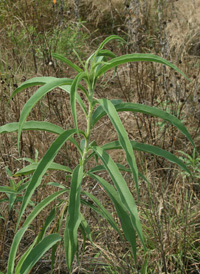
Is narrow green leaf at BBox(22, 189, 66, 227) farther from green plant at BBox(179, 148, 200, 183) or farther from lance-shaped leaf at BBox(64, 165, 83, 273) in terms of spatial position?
green plant at BBox(179, 148, 200, 183)

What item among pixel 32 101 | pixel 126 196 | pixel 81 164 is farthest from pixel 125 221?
pixel 32 101

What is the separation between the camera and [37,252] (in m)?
1.41

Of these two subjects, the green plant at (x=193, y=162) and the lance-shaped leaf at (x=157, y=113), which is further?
the green plant at (x=193, y=162)

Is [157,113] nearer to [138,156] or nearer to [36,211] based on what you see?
[36,211]

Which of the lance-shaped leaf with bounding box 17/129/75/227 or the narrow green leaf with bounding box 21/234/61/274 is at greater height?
the lance-shaped leaf with bounding box 17/129/75/227

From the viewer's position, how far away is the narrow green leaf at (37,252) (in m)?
1.39

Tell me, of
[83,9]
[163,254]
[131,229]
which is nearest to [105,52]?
[131,229]

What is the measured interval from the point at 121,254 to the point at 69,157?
0.90m

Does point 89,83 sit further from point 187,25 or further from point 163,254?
point 187,25

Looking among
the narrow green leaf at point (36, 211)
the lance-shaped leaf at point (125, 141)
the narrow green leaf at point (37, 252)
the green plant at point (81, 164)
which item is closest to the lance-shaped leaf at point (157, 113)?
the green plant at point (81, 164)

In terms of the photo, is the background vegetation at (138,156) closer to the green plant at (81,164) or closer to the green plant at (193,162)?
the green plant at (193,162)

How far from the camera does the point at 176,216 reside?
2.42 metres

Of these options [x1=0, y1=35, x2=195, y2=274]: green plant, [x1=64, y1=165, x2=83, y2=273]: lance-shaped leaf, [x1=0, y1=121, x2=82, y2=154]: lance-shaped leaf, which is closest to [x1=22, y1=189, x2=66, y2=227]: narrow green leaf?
[x1=0, y1=35, x2=195, y2=274]: green plant

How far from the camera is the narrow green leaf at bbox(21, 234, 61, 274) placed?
139 centimetres
